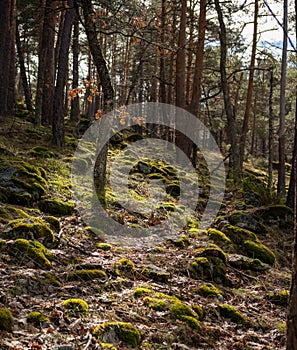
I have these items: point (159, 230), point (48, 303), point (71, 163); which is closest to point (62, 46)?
point (71, 163)

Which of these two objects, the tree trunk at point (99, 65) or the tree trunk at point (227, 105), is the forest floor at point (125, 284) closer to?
the tree trunk at point (99, 65)

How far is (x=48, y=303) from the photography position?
13.8 feet

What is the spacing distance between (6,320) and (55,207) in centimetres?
403

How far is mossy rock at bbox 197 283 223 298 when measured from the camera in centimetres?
566

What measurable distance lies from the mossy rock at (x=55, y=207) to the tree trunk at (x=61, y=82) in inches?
201

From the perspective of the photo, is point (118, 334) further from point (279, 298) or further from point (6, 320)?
point (279, 298)

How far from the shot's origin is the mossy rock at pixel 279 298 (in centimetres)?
609

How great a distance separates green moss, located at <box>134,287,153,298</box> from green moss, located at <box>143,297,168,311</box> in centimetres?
15

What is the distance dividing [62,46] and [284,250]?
8.84 meters

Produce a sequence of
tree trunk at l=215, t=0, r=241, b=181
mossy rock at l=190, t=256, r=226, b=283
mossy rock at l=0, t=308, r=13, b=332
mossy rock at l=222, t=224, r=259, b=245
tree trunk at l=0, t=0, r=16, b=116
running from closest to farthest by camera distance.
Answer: mossy rock at l=0, t=308, r=13, b=332
mossy rock at l=190, t=256, r=226, b=283
mossy rock at l=222, t=224, r=259, b=245
tree trunk at l=0, t=0, r=16, b=116
tree trunk at l=215, t=0, r=241, b=181

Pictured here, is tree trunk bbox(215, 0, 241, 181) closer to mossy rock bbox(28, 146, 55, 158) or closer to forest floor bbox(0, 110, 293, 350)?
forest floor bbox(0, 110, 293, 350)

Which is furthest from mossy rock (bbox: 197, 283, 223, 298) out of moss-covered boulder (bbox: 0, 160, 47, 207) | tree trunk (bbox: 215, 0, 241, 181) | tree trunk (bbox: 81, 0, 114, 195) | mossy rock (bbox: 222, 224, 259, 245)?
tree trunk (bbox: 215, 0, 241, 181)

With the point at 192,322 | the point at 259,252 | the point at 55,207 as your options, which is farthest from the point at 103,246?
the point at 259,252

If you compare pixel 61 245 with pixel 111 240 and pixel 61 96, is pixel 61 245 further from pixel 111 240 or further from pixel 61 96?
pixel 61 96
